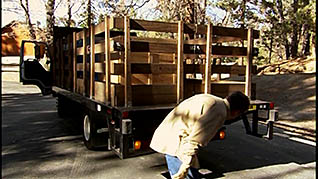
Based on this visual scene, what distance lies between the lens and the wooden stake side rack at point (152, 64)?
407 centimetres

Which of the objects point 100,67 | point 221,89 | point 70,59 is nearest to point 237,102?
point 221,89

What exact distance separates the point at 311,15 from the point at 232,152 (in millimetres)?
13278

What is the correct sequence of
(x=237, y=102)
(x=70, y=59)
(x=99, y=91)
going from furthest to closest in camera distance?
(x=70, y=59) < (x=99, y=91) < (x=237, y=102)

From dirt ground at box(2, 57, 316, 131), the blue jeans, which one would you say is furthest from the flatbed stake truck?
dirt ground at box(2, 57, 316, 131)

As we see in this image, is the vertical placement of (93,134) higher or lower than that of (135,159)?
higher

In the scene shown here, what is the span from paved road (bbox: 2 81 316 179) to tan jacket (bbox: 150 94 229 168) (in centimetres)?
188

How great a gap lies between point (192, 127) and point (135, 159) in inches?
115

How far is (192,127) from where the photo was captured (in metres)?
2.52

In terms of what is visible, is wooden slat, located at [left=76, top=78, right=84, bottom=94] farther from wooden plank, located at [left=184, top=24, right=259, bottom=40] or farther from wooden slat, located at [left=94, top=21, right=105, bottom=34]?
wooden plank, located at [left=184, top=24, right=259, bottom=40]

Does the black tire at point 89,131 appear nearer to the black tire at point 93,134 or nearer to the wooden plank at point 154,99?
the black tire at point 93,134

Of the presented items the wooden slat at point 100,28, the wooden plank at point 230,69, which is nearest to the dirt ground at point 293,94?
the wooden plank at point 230,69

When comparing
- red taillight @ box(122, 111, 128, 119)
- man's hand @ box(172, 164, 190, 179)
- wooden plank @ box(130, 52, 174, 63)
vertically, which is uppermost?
wooden plank @ box(130, 52, 174, 63)

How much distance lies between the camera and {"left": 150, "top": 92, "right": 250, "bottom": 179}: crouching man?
2482mm

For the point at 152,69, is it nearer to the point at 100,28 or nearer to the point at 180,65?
the point at 180,65
